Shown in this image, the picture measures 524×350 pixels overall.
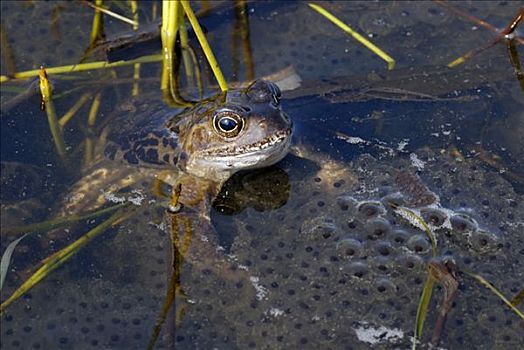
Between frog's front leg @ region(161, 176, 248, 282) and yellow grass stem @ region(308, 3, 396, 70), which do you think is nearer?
frog's front leg @ region(161, 176, 248, 282)

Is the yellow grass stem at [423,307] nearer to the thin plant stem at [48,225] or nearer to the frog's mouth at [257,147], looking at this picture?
the frog's mouth at [257,147]

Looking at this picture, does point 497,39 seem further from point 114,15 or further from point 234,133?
point 114,15

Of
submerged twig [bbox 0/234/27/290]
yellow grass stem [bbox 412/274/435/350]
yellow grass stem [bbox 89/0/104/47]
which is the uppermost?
yellow grass stem [bbox 89/0/104/47]

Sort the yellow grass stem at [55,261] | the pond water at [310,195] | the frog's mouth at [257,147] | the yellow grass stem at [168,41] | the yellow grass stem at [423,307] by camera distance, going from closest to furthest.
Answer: the yellow grass stem at [423,307] → the pond water at [310,195] → the yellow grass stem at [55,261] → the frog's mouth at [257,147] → the yellow grass stem at [168,41]

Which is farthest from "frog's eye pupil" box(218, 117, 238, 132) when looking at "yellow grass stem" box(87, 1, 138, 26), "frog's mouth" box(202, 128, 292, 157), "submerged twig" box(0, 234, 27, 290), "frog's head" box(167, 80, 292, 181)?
"yellow grass stem" box(87, 1, 138, 26)

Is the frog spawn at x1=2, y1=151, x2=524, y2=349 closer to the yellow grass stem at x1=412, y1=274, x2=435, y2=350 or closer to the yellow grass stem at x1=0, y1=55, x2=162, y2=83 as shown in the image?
the yellow grass stem at x1=412, y1=274, x2=435, y2=350

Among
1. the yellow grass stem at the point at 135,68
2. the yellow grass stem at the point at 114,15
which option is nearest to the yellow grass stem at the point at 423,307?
the yellow grass stem at the point at 135,68
